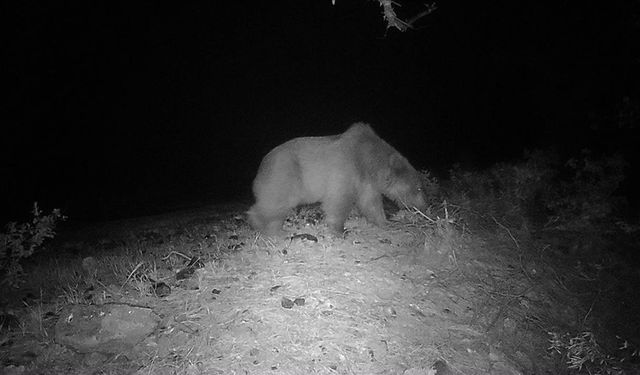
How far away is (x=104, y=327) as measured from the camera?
402 centimetres

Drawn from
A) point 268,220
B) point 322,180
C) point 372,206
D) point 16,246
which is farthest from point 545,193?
point 16,246

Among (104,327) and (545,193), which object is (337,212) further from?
(545,193)

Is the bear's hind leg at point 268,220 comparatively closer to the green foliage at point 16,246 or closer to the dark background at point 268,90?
the green foliage at point 16,246

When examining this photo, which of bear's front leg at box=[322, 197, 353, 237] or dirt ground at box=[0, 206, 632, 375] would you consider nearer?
dirt ground at box=[0, 206, 632, 375]

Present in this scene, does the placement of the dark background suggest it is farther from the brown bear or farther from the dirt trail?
the dirt trail

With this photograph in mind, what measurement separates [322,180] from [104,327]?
374 cm

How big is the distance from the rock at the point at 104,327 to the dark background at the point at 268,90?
8.22 metres

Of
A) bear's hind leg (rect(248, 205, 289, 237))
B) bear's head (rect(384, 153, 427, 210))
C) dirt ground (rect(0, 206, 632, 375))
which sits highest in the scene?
bear's head (rect(384, 153, 427, 210))

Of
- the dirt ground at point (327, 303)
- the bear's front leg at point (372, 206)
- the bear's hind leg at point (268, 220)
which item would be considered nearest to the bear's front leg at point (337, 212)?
the dirt ground at point (327, 303)

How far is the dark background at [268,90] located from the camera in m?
12.4

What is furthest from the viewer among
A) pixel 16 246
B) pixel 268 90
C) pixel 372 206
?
pixel 268 90

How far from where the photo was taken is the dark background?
12414mm

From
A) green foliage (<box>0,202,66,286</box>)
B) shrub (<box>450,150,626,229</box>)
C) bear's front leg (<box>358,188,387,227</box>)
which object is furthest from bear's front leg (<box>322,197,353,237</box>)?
green foliage (<box>0,202,66,286</box>)

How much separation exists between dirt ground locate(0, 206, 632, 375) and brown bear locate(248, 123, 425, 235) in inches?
16.5
